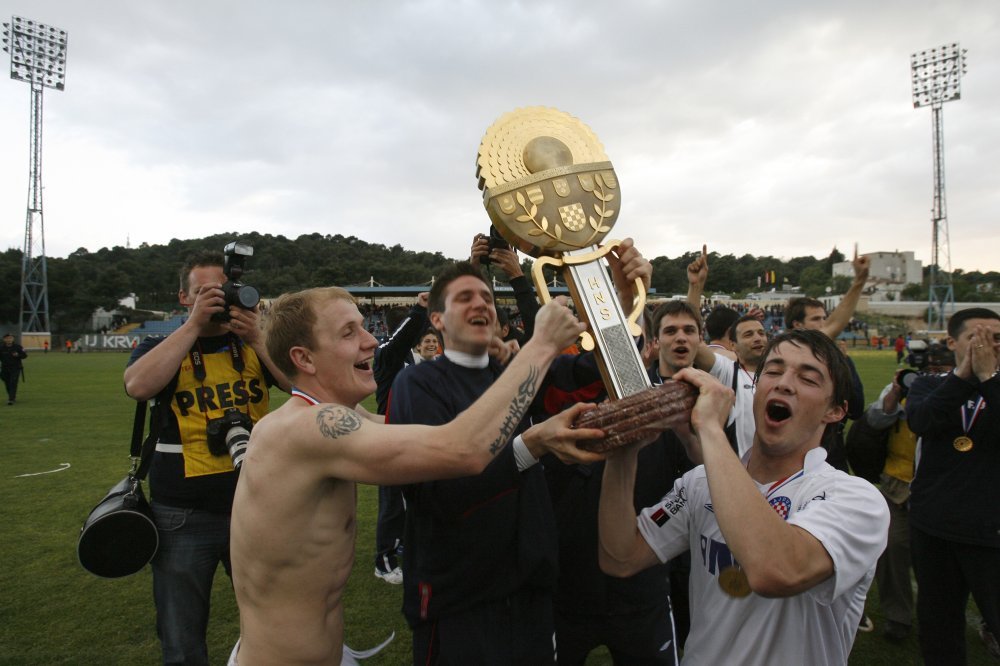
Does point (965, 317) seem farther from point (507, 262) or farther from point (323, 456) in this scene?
point (323, 456)

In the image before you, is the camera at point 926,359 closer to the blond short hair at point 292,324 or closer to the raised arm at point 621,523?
the raised arm at point 621,523

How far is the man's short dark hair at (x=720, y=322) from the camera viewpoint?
17.1 feet

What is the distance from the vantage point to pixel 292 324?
2146 mm

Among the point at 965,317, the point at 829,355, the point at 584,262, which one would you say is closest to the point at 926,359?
the point at 965,317

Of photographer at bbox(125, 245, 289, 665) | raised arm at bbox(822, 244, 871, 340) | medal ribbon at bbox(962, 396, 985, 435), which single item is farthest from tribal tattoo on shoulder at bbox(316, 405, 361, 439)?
raised arm at bbox(822, 244, 871, 340)

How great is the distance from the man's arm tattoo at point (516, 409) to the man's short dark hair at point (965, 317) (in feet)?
9.62

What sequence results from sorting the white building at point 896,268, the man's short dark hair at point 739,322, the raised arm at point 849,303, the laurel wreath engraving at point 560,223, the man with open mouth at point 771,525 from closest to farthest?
1. the man with open mouth at point 771,525
2. the laurel wreath engraving at point 560,223
3. the man's short dark hair at point 739,322
4. the raised arm at point 849,303
5. the white building at point 896,268

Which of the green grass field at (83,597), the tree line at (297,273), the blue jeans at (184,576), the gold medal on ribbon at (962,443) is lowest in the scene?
the green grass field at (83,597)

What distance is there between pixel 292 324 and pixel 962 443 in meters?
3.48

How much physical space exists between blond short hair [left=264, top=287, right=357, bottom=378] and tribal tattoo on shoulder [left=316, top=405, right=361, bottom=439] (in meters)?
0.38

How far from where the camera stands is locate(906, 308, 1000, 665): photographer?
→ 297 centimetres

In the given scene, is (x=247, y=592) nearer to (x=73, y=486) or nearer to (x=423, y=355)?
(x=423, y=355)

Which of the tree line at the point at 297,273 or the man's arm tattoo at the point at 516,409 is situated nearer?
the man's arm tattoo at the point at 516,409

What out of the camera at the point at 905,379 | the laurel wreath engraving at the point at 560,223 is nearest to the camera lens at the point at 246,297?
the laurel wreath engraving at the point at 560,223
